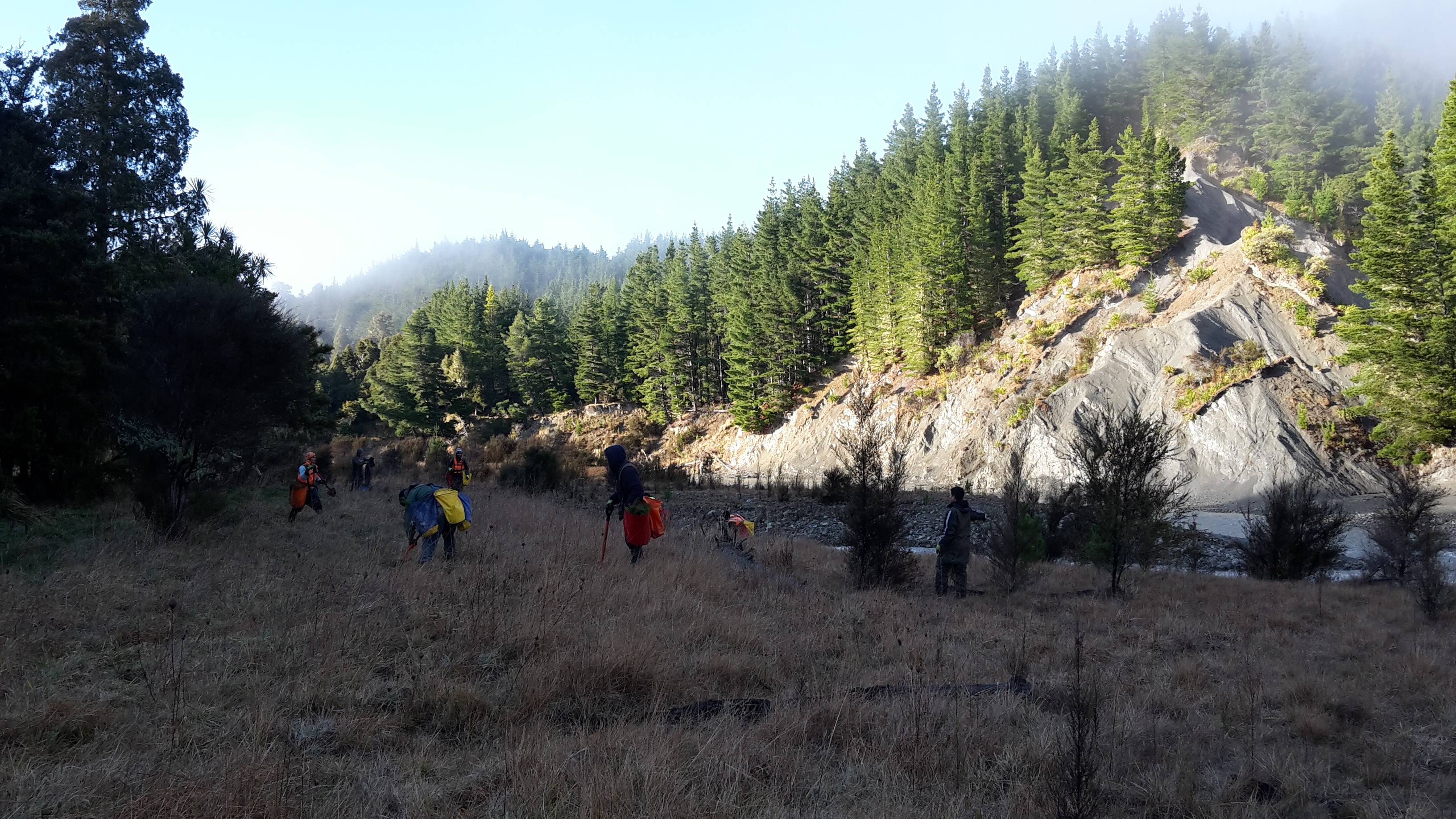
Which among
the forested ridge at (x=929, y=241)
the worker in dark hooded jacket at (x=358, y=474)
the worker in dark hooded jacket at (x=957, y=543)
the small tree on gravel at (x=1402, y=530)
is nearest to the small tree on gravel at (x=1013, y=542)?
the worker in dark hooded jacket at (x=957, y=543)

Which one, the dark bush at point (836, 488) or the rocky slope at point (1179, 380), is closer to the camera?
the dark bush at point (836, 488)

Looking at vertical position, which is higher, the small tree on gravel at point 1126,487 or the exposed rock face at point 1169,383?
the exposed rock face at point 1169,383

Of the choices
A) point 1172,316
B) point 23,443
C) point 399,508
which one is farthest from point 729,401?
point 23,443

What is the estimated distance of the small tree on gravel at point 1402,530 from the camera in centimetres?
1273

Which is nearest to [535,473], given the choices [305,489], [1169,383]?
[305,489]

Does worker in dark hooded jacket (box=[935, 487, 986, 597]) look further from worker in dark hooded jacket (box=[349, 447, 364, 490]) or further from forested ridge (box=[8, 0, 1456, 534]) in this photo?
worker in dark hooded jacket (box=[349, 447, 364, 490])

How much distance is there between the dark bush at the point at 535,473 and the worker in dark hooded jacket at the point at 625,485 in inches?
547

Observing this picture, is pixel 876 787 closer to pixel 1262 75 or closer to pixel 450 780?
pixel 450 780

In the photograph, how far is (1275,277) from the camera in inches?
1217

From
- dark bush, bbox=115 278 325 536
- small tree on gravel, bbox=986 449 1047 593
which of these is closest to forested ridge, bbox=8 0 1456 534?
dark bush, bbox=115 278 325 536

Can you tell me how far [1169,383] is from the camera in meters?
Result: 29.2

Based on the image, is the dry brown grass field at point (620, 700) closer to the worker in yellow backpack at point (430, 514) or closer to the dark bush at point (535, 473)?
the worker in yellow backpack at point (430, 514)

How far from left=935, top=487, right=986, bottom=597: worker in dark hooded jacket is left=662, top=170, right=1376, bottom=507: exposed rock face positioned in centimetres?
1164

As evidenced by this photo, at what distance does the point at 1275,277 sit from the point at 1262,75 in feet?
122
